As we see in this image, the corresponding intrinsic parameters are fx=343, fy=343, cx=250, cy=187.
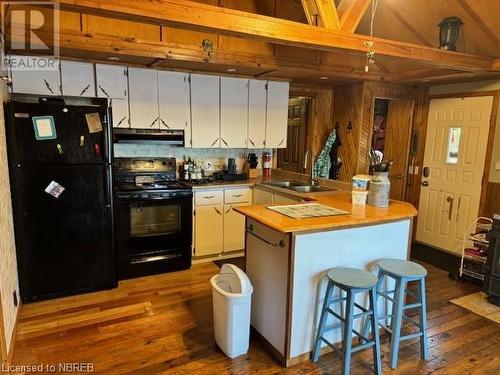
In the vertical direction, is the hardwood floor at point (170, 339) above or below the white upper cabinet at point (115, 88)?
below

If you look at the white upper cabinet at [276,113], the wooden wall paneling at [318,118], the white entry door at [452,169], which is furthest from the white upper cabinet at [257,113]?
the white entry door at [452,169]

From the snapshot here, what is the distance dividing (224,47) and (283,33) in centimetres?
118

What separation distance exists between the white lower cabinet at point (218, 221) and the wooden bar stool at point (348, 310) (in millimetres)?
1848

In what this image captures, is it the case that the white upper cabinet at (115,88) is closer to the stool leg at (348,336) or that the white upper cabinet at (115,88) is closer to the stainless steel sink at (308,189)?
the stainless steel sink at (308,189)

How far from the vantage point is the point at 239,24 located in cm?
225

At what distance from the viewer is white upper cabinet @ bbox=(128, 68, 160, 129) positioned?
12.1 ft

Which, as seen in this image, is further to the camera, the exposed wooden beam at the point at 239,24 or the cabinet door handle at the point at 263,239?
the cabinet door handle at the point at 263,239

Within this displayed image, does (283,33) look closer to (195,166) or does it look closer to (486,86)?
(195,166)

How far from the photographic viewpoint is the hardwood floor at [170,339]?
2285mm

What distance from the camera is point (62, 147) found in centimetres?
298

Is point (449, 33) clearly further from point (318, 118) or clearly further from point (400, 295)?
point (400, 295)

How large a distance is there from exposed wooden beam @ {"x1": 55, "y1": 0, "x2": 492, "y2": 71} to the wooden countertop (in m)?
1.23

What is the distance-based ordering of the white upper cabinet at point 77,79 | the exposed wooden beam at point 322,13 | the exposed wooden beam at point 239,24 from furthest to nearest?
1. the white upper cabinet at point 77,79
2. the exposed wooden beam at point 322,13
3. the exposed wooden beam at point 239,24

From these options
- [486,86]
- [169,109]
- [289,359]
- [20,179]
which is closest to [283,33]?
[169,109]
